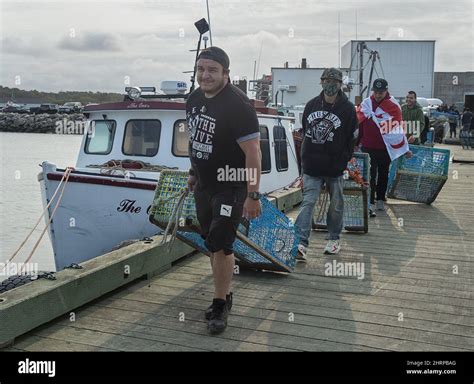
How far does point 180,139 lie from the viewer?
29.4 feet

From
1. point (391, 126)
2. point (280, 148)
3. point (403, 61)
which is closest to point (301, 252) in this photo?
point (391, 126)

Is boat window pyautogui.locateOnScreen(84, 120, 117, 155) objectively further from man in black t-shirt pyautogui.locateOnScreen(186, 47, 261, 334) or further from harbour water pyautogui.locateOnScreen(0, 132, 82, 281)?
man in black t-shirt pyautogui.locateOnScreen(186, 47, 261, 334)

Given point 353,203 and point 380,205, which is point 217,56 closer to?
point 353,203

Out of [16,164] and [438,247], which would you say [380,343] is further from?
[16,164]

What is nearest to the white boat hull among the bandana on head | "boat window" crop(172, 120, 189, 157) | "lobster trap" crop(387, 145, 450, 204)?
"boat window" crop(172, 120, 189, 157)

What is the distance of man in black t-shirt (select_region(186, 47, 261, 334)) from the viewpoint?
4.16 meters

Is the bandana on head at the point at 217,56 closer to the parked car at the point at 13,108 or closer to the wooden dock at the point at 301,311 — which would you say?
the wooden dock at the point at 301,311

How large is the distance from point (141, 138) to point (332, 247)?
4.00 m

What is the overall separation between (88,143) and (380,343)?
6850 mm

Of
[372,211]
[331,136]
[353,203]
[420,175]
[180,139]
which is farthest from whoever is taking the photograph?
[420,175]

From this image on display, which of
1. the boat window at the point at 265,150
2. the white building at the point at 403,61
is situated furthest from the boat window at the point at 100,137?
the white building at the point at 403,61

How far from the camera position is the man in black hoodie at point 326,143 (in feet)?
19.9

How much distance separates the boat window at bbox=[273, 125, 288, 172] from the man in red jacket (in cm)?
214

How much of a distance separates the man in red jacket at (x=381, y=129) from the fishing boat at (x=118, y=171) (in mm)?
1940
